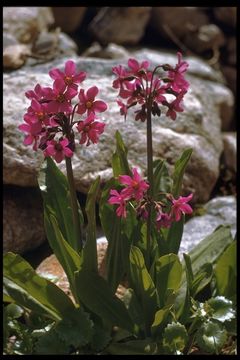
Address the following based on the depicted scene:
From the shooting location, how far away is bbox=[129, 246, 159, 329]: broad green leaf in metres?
2.96

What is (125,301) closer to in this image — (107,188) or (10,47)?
(107,188)

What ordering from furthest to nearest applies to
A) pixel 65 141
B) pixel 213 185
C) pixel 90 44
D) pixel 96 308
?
pixel 90 44, pixel 213 185, pixel 96 308, pixel 65 141

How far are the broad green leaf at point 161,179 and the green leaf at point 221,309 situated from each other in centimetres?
60

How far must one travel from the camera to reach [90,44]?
6777mm

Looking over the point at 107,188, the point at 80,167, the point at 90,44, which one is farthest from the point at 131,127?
the point at 90,44

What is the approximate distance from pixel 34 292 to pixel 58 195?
0.47 metres

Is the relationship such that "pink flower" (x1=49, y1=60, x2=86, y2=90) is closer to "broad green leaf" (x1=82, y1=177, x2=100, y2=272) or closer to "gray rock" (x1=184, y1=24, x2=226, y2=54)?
"broad green leaf" (x1=82, y1=177, x2=100, y2=272)

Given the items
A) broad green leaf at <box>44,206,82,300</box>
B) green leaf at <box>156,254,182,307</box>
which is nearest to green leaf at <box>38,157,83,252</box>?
broad green leaf at <box>44,206,82,300</box>

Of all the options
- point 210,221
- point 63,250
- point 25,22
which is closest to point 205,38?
point 25,22

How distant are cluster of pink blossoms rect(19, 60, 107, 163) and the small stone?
6.87ft

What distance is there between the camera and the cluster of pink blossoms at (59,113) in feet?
8.79

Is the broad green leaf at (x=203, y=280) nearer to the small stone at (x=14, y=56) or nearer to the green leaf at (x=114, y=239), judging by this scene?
the green leaf at (x=114, y=239)

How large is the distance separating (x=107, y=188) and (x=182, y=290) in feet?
2.03

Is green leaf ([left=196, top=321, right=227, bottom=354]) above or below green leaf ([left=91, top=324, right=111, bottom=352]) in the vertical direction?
above
